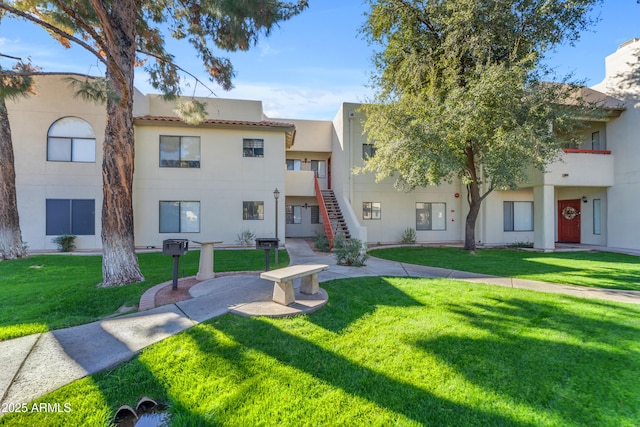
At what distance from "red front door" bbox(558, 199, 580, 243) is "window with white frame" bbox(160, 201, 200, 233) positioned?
20.2m

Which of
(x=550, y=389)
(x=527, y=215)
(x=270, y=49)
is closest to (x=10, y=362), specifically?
(x=550, y=389)

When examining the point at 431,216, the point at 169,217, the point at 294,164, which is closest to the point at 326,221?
the point at 431,216

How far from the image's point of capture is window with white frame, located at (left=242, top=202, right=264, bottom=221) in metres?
13.8

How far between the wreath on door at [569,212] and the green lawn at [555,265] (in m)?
4.55

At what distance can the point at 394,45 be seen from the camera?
11492mm

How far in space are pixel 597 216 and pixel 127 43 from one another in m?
21.0

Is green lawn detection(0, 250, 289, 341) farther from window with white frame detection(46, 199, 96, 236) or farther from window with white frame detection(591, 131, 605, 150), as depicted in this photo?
window with white frame detection(591, 131, 605, 150)

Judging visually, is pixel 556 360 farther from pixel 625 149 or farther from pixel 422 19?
pixel 625 149

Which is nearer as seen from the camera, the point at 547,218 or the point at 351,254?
the point at 351,254

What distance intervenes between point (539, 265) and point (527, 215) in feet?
26.0

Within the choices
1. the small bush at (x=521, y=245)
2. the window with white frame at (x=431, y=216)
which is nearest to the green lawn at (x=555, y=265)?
the small bush at (x=521, y=245)

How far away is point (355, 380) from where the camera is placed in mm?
2994

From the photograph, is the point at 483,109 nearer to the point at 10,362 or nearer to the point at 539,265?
the point at 539,265

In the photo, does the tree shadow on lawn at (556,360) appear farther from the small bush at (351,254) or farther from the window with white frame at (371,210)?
the window with white frame at (371,210)
